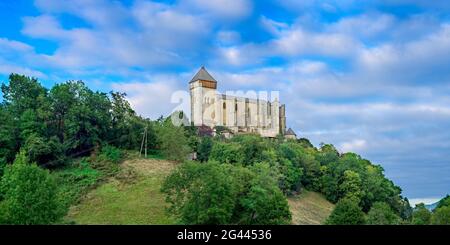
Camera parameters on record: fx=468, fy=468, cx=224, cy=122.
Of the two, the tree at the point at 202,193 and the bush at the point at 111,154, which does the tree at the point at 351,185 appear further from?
A: the tree at the point at 202,193

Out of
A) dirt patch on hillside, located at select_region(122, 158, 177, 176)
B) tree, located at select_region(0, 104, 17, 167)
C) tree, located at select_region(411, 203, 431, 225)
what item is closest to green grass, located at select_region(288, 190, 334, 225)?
tree, located at select_region(411, 203, 431, 225)

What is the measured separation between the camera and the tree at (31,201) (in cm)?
2431

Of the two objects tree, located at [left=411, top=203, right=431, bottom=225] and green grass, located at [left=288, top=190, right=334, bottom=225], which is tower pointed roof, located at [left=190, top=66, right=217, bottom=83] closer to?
green grass, located at [left=288, top=190, right=334, bottom=225]

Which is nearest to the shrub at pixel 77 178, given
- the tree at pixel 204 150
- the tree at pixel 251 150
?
the tree at pixel 204 150

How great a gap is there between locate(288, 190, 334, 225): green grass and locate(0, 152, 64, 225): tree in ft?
59.9

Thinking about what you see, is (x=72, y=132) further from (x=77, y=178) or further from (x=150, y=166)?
(x=150, y=166)
